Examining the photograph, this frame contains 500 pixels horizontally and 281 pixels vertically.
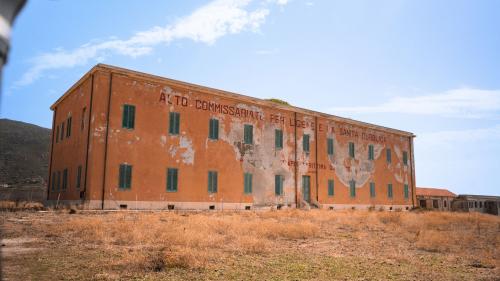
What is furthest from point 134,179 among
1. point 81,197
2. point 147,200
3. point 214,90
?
point 214,90

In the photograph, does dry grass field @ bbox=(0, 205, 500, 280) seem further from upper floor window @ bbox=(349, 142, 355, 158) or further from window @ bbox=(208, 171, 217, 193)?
upper floor window @ bbox=(349, 142, 355, 158)

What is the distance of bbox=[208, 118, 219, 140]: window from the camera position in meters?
21.7

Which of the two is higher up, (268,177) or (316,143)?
(316,143)

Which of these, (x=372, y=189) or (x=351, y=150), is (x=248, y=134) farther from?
(x=372, y=189)

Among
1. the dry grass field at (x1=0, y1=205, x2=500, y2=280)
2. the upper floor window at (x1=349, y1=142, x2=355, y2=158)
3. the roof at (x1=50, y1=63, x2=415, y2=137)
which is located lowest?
the dry grass field at (x1=0, y1=205, x2=500, y2=280)

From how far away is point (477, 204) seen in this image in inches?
1570

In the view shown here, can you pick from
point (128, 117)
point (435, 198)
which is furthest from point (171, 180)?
point (435, 198)

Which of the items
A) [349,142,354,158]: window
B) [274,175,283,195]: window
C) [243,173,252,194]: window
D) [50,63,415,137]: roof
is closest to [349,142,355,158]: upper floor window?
[349,142,354,158]: window

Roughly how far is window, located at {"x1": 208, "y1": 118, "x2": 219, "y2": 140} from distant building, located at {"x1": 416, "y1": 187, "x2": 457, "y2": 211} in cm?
2201

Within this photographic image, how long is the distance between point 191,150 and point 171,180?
1991 mm

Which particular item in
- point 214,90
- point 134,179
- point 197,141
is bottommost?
point 134,179

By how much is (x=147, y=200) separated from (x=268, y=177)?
314 inches

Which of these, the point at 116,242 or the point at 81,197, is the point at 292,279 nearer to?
the point at 116,242

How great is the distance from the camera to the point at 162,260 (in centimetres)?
676
